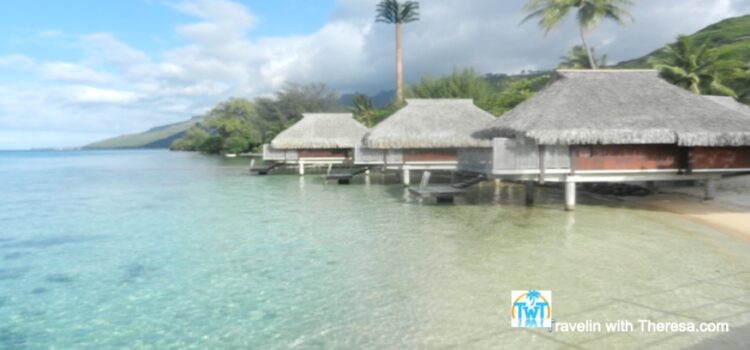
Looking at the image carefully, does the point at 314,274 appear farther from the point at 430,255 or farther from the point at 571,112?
the point at 571,112

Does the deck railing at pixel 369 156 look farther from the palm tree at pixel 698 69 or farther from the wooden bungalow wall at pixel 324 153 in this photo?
the palm tree at pixel 698 69

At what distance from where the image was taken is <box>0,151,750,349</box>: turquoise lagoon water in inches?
211

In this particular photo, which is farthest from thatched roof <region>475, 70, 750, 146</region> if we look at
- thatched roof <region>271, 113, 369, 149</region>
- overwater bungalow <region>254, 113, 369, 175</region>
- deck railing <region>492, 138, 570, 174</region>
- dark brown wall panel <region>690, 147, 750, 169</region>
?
overwater bungalow <region>254, 113, 369, 175</region>

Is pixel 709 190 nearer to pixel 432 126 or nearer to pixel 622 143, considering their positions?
pixel 622 143

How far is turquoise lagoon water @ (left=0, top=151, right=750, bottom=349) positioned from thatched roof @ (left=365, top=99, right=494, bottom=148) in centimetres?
642

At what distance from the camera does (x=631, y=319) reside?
18.0 ft

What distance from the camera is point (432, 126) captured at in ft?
69.4

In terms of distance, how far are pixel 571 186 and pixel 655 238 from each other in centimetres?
351

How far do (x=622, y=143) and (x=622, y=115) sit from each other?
102 cm

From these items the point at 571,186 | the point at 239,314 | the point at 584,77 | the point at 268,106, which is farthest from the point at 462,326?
the point at 268,106

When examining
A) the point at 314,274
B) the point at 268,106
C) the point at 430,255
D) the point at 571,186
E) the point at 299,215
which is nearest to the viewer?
the point at 314,274

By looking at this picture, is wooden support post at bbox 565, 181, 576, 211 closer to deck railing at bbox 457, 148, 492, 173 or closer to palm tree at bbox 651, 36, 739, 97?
deck railing at bbox 457, 148, 492, 173

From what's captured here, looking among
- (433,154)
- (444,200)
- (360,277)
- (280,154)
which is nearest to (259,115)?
(280,154)

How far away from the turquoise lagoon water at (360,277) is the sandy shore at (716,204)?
66 cm
